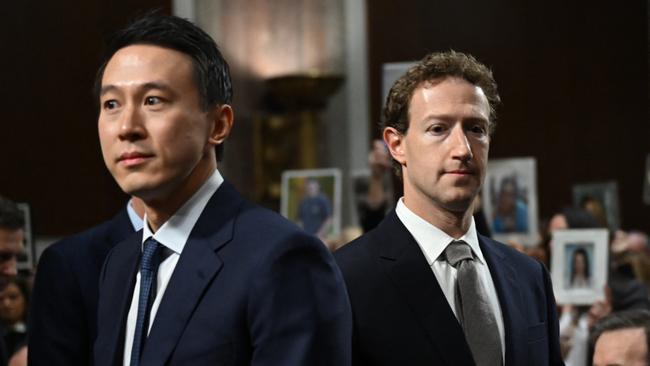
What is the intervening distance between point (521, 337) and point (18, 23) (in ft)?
26.3

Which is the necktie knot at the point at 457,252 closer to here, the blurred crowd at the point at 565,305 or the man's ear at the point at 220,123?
the man's ear at the point at 220,123

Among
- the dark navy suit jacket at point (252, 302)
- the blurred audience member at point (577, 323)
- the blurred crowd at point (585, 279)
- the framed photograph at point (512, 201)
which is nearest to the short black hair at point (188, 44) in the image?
the dark navy suit jacket at point (252, 302)

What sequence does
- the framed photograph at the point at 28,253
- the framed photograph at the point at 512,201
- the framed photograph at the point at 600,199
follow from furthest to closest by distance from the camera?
the framed photograph at the point at 600,199, the framed photograph at the point at 512,201, the framed photograph at the point at 28,253

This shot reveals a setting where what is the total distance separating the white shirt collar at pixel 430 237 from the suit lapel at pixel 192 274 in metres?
0.51

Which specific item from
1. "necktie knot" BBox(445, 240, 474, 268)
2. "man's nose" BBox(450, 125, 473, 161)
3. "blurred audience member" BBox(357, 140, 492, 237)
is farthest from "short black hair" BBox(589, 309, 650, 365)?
"man's nose" BBox(450, 125, 473, 161)

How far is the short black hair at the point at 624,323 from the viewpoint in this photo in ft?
11.2

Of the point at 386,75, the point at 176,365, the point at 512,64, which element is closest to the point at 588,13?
the point at 512,64

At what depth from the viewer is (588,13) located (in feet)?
38.2

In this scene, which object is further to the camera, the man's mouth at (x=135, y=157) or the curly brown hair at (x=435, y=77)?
the curly brown hair at (x=435, y=77)

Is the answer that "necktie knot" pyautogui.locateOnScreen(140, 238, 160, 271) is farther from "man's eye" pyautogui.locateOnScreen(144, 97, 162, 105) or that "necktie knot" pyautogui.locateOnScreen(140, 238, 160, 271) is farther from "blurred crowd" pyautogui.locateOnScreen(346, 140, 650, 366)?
"blurred crowd" pyautogui.locateOnScreen(346, 140, 650, 366)

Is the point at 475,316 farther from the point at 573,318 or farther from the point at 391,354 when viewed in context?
the point at 573,318

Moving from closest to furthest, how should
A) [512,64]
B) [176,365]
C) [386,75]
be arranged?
[176,365] < [386,75] < [512,64]

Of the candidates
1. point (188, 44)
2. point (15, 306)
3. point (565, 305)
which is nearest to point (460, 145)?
point (188, 44)

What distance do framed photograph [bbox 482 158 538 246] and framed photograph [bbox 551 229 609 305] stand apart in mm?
555
